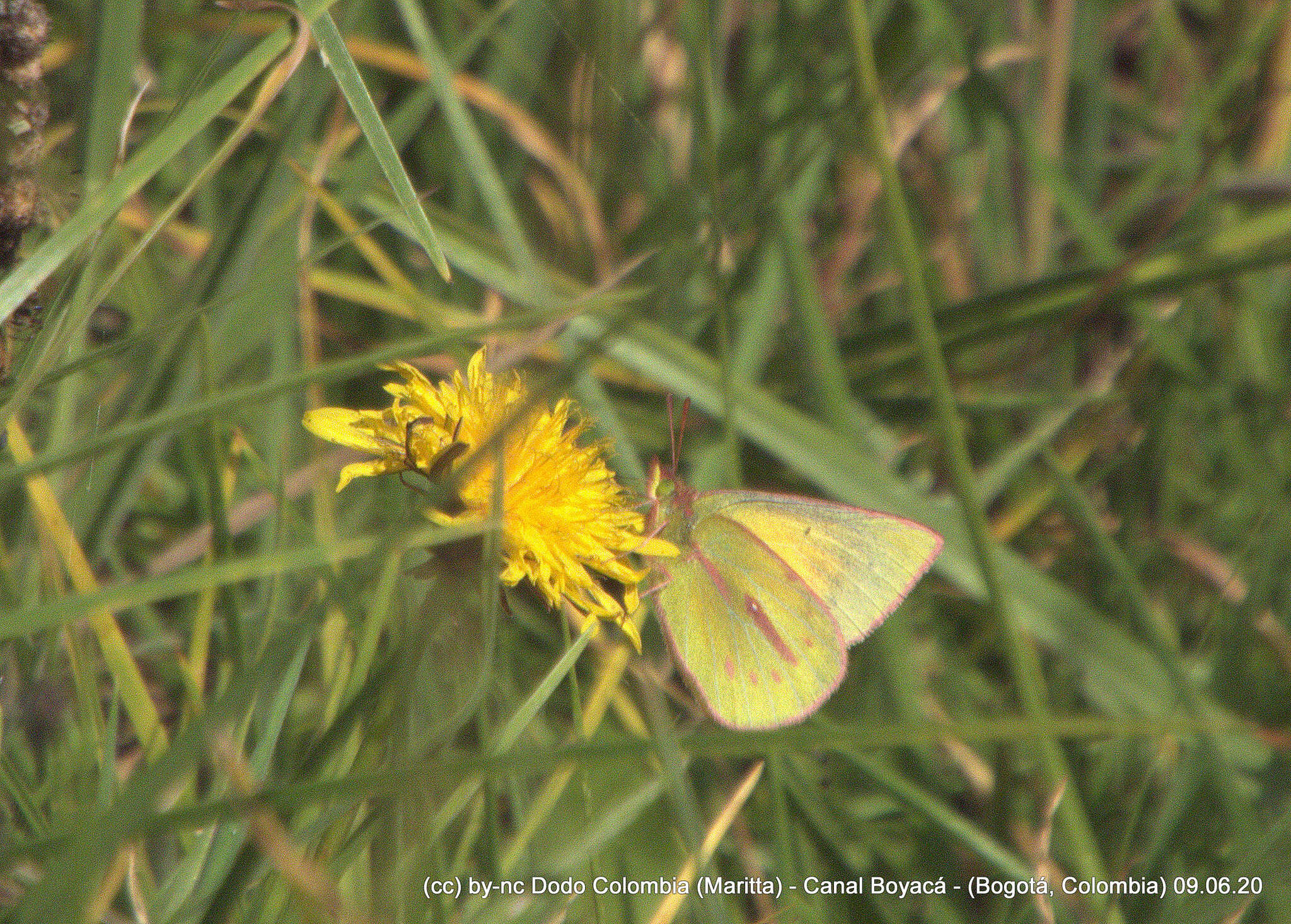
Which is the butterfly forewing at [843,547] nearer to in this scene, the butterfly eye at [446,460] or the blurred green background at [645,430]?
the blurred green background at [645,430]

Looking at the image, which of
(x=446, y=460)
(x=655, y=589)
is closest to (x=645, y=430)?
(x=655, y=589)

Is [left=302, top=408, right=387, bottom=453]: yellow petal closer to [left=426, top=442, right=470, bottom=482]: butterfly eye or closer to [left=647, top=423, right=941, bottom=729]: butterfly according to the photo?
[left=426, top=442, right=470, bottom=482]: butterfly eye

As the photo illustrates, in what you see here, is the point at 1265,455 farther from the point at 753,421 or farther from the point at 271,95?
the point at 271,95

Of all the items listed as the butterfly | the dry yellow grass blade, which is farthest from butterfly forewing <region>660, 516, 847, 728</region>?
the dry yellow grass blade

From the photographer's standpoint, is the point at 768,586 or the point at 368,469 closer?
the point at 368,469

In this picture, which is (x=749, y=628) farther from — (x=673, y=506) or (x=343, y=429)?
(x=343, y=429)

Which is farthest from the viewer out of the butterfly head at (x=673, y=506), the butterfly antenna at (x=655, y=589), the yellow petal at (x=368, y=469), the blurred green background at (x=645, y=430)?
the butterfly head at (x=673, y=506)

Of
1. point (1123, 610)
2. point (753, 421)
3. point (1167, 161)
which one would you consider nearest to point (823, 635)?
point (753, 421)

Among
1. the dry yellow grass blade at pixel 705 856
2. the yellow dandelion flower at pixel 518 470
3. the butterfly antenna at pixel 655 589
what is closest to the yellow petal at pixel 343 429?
the yellow dandelion flower at pixel 518 470
